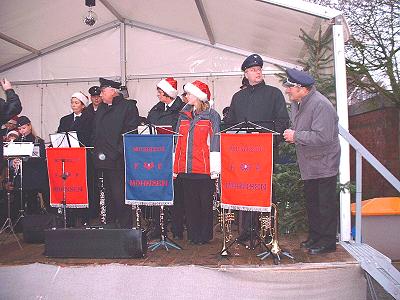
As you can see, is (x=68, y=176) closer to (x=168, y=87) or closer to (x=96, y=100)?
(x=96, y=100)

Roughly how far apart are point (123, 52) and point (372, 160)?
6.95 meters

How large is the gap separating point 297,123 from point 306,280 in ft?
5.44

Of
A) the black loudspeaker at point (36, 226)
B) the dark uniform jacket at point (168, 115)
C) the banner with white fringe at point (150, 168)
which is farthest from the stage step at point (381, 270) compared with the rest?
the black loudspeaker at point (36, 226)

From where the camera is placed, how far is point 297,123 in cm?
525

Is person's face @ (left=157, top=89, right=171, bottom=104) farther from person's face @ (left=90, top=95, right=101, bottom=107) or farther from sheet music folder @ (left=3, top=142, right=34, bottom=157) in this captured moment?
sheet music folder @ (left=3, top=142, right=34, bottom=157)

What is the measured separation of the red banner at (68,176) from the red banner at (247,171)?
6.80ft

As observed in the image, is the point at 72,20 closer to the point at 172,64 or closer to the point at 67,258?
the point at 172,64

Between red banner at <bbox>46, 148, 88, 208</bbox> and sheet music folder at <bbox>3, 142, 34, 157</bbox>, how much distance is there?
23 centimetres

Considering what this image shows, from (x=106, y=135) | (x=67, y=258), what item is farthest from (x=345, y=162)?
(x=67, y=258)

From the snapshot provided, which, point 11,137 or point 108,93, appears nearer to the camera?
point 108,93

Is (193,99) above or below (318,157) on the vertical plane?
above

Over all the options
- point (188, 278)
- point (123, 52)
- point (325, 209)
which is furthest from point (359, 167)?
point (123, 52)

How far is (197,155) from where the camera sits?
5660 millimetres

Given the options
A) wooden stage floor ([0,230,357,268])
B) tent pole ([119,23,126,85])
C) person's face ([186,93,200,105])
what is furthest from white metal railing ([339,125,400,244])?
tent pole ([119,23,126,85])
